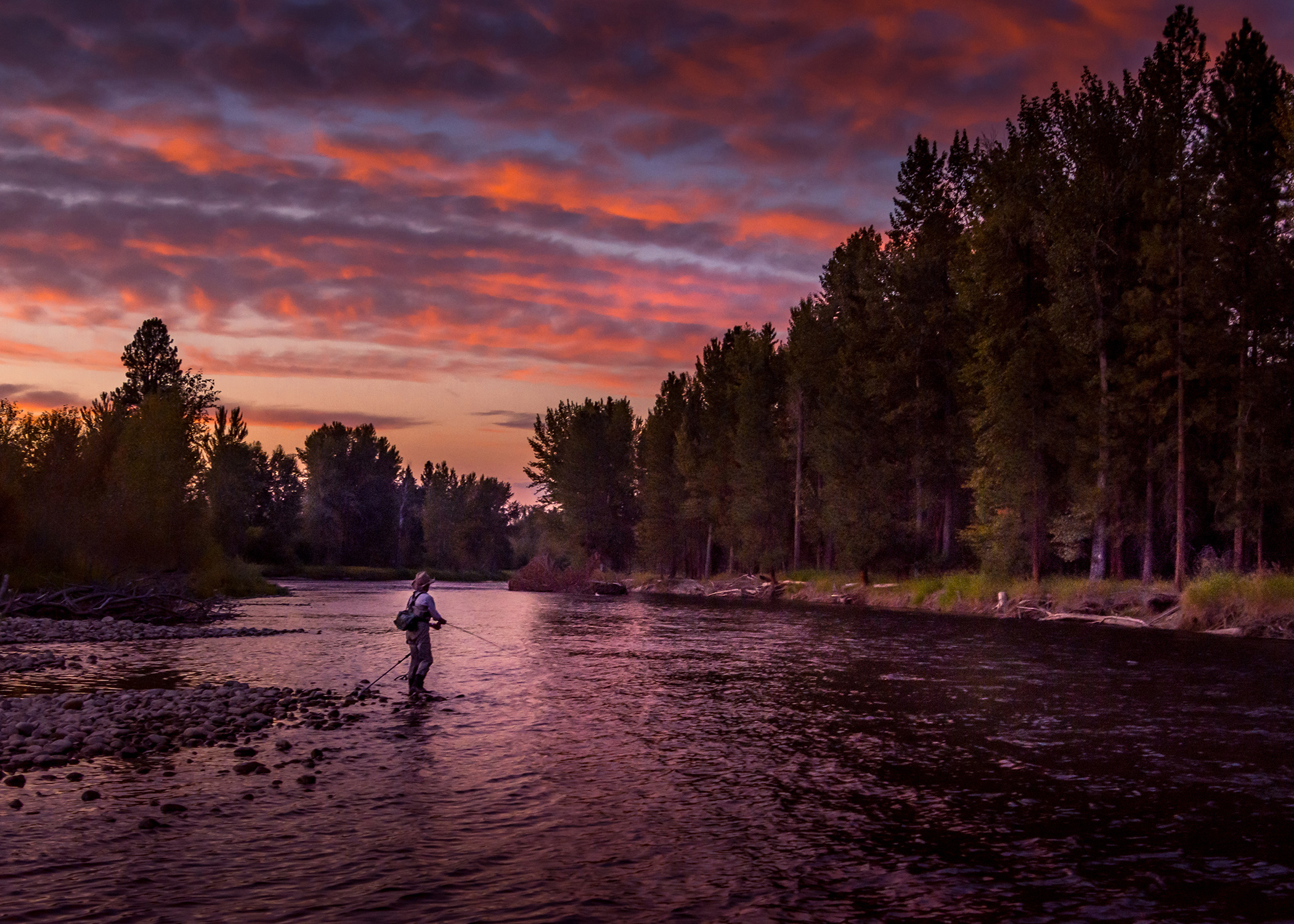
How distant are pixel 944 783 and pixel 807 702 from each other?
294 inches

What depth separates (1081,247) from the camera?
45.9m

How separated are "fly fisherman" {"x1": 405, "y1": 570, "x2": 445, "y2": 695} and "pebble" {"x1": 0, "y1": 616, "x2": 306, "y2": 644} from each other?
55.4 feet

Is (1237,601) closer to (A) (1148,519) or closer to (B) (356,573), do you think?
(A) (1148,519)

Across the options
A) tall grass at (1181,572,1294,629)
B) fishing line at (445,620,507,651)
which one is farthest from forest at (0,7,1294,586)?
fishing line at (445,620,507,651)

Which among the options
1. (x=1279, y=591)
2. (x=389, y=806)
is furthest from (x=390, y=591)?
(x=389, y=806)

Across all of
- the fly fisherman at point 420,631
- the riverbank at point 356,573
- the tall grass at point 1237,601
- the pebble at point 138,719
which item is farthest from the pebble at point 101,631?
the riverbank at point 356,573

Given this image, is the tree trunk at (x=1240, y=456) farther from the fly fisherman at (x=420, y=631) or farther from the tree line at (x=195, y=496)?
the tree line at (x=195, y=496)

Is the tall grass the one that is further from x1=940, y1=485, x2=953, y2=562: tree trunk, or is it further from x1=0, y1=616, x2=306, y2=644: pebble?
x1=0, y1=616, x2=306, y2=644: pebble

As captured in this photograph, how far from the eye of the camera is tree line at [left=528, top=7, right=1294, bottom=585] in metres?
41.4

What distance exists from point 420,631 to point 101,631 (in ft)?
63.3

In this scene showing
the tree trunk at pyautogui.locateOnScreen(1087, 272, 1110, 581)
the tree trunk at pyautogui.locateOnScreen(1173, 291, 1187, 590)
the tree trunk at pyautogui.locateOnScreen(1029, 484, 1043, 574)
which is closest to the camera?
the tree trunk at pyautogui.locateOnScreen(1173, 291, 1187, 590)

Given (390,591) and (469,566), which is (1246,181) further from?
(469,566)

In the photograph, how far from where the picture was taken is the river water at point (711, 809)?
8.98 metres

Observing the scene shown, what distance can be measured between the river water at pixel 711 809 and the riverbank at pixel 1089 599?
12.2m
